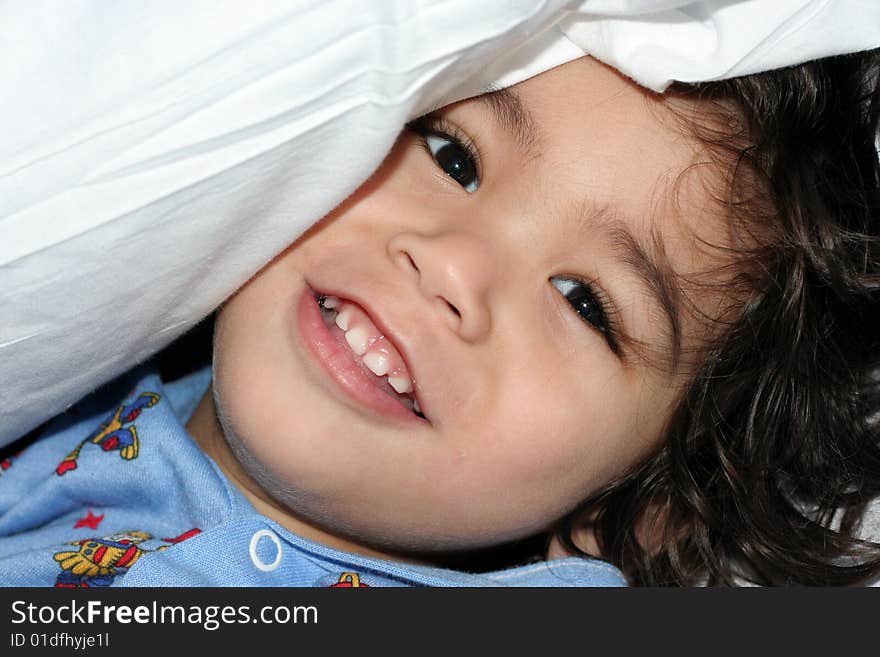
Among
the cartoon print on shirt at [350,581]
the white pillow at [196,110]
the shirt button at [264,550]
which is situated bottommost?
the cartoon print on shirt at [350,581]

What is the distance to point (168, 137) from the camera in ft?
2.54

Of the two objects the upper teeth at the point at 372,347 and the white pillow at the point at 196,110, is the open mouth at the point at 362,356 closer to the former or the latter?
the upper teeth at the point at 372,347

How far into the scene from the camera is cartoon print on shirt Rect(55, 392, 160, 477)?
1.15 meters

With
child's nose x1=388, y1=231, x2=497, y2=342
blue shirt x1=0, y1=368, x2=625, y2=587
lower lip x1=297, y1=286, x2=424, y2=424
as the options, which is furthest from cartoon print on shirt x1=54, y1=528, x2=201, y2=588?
child's nose x1=388, y1=231, x2=497, y2=342

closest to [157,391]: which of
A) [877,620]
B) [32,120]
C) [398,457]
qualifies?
[398,457]

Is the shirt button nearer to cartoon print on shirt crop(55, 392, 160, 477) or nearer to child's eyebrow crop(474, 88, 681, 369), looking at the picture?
cartoon print on shirt crop(55, 392, 160, 477)

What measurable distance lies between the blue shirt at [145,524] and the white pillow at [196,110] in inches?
10.7

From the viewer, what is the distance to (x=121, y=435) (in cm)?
117

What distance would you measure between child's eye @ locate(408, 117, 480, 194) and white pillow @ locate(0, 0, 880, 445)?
0.11 meters

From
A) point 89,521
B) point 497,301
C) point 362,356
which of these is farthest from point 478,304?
point 89,521

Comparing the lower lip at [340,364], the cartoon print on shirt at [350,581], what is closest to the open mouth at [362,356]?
the lower lip at [340,364]

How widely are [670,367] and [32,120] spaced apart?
26.1 inches

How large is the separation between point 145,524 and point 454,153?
548mm

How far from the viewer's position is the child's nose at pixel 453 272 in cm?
90
